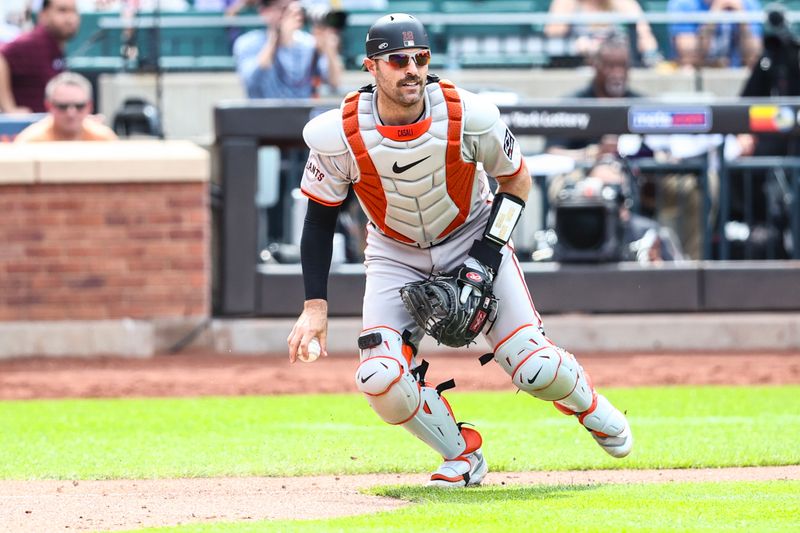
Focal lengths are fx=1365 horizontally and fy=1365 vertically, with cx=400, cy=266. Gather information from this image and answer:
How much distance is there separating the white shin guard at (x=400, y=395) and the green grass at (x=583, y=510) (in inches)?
10.4

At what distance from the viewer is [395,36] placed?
18.2ft

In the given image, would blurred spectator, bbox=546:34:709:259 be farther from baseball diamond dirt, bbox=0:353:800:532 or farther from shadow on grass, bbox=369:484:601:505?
shadow on grass, bbox=369:484:601:505

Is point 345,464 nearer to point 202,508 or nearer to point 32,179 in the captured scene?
point 202,508

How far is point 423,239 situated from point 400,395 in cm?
72

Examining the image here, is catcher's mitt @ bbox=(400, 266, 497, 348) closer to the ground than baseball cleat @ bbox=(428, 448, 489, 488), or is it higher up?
higher up

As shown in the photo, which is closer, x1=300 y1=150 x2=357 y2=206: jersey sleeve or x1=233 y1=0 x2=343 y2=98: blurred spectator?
x1=300 y1=150 x2=357 y2=206: jersey sleeve

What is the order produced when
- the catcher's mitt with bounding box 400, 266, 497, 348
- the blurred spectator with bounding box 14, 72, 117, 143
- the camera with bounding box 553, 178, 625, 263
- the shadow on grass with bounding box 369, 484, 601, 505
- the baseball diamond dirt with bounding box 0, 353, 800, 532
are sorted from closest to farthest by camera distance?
the baseball diamond dirt with bounding box 0, 353, 800, 532, the shadow on grass with bounding box 369, 484, 601, 505, the catcher's mitt with bounding box 400, 266, 497, 348, the camera with bounding box 553, 178, 625, 263, the blurred spectator with bounding box 14, 72, 117, 143

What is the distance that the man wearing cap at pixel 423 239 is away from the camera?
220 inches

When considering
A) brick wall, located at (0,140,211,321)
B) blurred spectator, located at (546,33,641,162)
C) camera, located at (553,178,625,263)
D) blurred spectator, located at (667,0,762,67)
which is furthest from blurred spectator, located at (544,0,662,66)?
brick wall, located at (0,140,211,321)

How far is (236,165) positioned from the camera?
11789mm

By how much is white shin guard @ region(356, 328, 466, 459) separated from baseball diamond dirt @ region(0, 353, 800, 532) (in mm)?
328

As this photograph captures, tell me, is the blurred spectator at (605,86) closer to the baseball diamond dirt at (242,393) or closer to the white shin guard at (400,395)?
the baseball diamond dirt at (242,393)

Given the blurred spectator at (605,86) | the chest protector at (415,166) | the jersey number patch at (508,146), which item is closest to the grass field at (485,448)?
the chest protector at (415,166)

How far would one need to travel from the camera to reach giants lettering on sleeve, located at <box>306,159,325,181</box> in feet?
18.9
